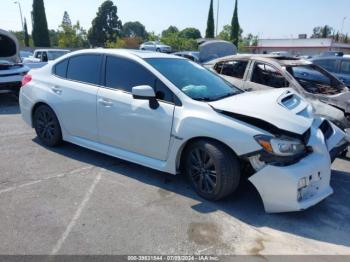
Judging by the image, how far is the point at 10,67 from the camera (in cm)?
954

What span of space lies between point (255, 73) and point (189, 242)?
14.5 ft

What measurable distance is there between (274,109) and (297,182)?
0.84 meters

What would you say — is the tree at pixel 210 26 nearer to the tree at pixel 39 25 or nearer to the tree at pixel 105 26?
the tree at pixel 105 26

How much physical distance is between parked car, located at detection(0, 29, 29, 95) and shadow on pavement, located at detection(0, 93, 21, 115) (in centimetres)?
30

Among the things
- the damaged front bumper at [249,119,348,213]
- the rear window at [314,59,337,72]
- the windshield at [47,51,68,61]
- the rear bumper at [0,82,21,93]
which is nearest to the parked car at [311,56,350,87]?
the rear window at [314,59,337,72]

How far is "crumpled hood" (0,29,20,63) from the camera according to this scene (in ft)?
35.4

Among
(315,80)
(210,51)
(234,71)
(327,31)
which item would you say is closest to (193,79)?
(234,71)

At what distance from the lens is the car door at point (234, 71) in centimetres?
688

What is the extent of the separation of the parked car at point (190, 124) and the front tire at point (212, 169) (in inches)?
0.4

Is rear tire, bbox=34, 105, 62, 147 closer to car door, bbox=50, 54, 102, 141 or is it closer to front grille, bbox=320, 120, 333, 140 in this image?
car door, bbox=50, 54, 102, 141

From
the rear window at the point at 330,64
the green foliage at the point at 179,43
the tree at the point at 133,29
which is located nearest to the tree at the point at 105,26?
the green foliage at the point at 179,43

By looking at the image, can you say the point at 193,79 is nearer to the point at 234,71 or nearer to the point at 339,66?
the point at 234,71

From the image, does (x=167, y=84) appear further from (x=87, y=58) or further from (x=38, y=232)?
(x=38, y=232)

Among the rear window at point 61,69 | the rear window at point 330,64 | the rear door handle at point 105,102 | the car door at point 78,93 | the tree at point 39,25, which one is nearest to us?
the rear door handle at point 105,102
